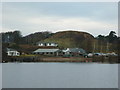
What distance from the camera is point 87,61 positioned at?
601 inches

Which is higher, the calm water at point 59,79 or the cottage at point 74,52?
the cottage at point 74,52

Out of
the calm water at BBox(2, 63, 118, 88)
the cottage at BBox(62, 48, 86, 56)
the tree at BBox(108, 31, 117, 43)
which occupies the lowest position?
the calm water at BBox(2, 63, 118, 88)

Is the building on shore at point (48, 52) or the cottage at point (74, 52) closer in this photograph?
the building on shore at point (48, 52)

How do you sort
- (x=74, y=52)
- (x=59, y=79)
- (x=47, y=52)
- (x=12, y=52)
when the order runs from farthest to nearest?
(x=74, y=52), (x=47, y=52), (x=12, y=52), (x=59, y=79)

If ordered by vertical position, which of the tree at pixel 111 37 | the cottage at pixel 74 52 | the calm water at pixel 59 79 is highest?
the tree at pixel 111 37

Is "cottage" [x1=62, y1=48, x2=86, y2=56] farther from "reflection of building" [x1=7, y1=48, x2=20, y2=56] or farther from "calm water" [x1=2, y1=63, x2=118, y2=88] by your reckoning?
"calm water" [x1=2, y1=63, x2=118, y2=88]

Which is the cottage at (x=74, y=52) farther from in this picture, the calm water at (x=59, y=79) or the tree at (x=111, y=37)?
the calm water at (x=59, y=79)

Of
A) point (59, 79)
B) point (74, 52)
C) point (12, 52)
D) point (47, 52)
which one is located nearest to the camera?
point (59, 79)

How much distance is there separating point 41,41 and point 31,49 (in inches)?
64.9

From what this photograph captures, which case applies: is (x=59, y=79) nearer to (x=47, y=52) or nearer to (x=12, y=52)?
(x=12, y=52)

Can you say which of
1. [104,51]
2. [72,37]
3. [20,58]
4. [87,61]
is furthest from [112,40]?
[20,58]

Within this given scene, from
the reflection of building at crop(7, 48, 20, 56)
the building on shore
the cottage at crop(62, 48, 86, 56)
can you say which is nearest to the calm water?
the reflection of building at crop(7, 48, 20, 56)

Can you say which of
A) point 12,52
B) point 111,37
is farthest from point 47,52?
point 111,37

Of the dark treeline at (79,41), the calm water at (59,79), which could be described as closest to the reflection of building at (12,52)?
the dark treeline at (79,41)
